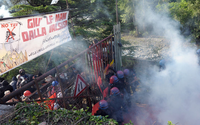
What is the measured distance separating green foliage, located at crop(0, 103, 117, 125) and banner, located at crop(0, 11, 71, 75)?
2.81ft

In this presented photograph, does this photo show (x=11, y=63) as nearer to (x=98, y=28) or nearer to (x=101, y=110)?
(x=101, y=110)

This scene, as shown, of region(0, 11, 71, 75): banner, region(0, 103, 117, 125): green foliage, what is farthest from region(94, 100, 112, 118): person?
region(0, 11, 71, 75): banner

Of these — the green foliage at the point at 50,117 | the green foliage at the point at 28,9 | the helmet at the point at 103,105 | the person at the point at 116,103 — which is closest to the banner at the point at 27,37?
the green foliage at the point at 50,117

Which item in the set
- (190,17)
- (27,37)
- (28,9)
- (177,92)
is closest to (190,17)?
(190,17)

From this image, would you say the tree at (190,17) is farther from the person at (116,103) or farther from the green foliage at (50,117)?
the green foliage at (50,117)

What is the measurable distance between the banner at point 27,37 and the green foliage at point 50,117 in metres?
0.86

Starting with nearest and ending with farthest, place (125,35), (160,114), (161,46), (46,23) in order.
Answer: (46,23) < (160,114) < (161,46) < (125,35)

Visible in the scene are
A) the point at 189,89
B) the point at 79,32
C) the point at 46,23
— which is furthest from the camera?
the point at 79,32

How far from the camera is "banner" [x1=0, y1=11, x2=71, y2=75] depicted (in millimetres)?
2668

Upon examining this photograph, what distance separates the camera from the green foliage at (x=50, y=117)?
2.35 m

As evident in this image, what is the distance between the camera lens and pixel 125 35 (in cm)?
1836

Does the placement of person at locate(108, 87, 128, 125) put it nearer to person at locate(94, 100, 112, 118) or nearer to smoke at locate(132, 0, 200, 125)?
person at locate(94, 100, 112, 118)

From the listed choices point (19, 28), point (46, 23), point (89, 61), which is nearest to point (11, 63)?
point (19, 28)

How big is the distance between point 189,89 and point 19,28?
6.55m
